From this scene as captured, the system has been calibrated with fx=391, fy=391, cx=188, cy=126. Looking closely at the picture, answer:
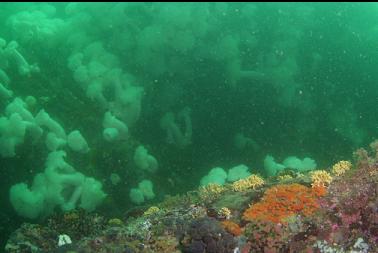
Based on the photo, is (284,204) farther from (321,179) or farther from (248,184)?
(248,184)

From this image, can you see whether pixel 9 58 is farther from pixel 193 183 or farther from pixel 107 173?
pixel 193 183

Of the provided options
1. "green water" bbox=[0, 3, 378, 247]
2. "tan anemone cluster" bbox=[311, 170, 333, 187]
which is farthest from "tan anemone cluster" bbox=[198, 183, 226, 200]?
"green water" bbox=[0, 3, 378, 247]

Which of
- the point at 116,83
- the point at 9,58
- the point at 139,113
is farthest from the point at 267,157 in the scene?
the point at 9,58

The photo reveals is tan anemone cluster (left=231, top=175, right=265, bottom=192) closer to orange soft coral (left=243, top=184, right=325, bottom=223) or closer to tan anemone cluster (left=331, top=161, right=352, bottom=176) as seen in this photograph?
orange soft coral (left=243, top=184, right=325, bottom=223)

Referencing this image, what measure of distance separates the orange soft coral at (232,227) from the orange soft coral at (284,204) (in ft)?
0.65

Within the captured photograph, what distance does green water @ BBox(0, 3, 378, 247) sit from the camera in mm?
11648

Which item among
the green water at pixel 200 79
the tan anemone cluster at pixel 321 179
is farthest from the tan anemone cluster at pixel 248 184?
the green water at pixel 200 79

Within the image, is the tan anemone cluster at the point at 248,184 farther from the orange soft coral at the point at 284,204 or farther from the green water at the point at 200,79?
the green water at the point at 200,79

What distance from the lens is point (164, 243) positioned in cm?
477

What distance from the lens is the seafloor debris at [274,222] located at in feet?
15.7

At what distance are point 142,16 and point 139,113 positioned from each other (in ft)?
11.5

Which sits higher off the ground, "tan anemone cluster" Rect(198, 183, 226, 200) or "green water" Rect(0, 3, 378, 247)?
"green water" Rect(0, 3, 378, 247)

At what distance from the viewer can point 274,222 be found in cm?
511

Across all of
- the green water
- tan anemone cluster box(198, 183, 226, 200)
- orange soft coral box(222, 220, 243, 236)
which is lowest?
orange soft coral box(222, 220, 243, 236)
